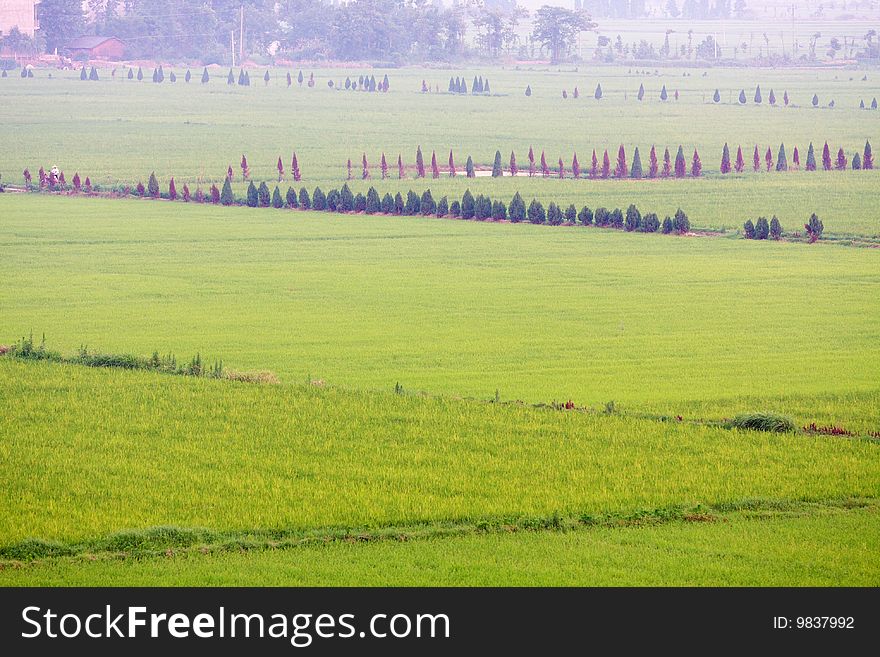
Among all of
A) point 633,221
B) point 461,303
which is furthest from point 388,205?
point 461,303

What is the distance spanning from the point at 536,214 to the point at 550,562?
33.4m

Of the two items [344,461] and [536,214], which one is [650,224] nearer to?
[536,214]

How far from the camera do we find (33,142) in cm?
7425

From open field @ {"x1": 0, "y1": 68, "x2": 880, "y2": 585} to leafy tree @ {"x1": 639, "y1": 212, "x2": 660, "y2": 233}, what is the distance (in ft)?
3.44

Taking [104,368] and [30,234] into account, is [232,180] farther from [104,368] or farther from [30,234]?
[104,368]

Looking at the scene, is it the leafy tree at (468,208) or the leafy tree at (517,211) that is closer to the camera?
the leafy tree at (517,211)

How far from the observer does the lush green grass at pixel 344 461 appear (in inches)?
700

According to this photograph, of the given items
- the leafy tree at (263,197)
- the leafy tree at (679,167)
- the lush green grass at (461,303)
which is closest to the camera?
the lush green grass at (461,303)

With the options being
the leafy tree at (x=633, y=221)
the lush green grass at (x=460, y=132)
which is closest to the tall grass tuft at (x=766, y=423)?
the leafy tree at (x=633, y=221)

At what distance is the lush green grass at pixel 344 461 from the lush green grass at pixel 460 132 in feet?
86.1

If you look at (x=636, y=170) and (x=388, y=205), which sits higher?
(x=636, y=170)

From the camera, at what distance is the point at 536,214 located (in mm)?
48656

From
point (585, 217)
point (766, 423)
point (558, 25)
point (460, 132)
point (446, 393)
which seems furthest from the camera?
point (558, 25)

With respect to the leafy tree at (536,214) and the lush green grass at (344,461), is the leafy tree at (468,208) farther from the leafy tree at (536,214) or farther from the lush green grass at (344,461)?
the lush green grass at (344,461)
